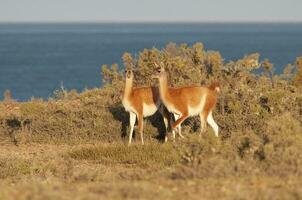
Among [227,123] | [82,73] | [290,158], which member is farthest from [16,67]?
[290,158]

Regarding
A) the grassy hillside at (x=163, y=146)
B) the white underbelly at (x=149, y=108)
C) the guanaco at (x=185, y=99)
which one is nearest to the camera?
the grassy hillside at (x=163, y=146)

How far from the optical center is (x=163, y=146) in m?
14.2

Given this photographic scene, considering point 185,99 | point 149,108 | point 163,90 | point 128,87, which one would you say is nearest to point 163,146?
Result: point 185,99

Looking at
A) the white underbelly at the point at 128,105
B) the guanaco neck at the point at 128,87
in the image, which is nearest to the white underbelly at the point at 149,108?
the white underbelly at the point at 128,105

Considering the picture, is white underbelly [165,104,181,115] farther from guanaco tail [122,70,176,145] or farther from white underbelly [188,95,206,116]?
guanaco tail [122,70,176,145]

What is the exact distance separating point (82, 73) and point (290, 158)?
65400 mm

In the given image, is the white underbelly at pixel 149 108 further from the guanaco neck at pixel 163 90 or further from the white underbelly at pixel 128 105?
the guanaco neck at pixel 163 90

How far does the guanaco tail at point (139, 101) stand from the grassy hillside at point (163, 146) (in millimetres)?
712

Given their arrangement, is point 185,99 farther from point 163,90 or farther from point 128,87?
point 128,87

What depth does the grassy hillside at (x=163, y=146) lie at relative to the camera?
29.1ft

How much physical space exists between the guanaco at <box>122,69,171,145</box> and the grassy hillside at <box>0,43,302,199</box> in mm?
709

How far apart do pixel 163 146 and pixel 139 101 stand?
4.88ft

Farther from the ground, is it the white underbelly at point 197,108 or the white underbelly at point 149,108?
the white underbelly at point 197,108

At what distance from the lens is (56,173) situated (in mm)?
A: 12109
